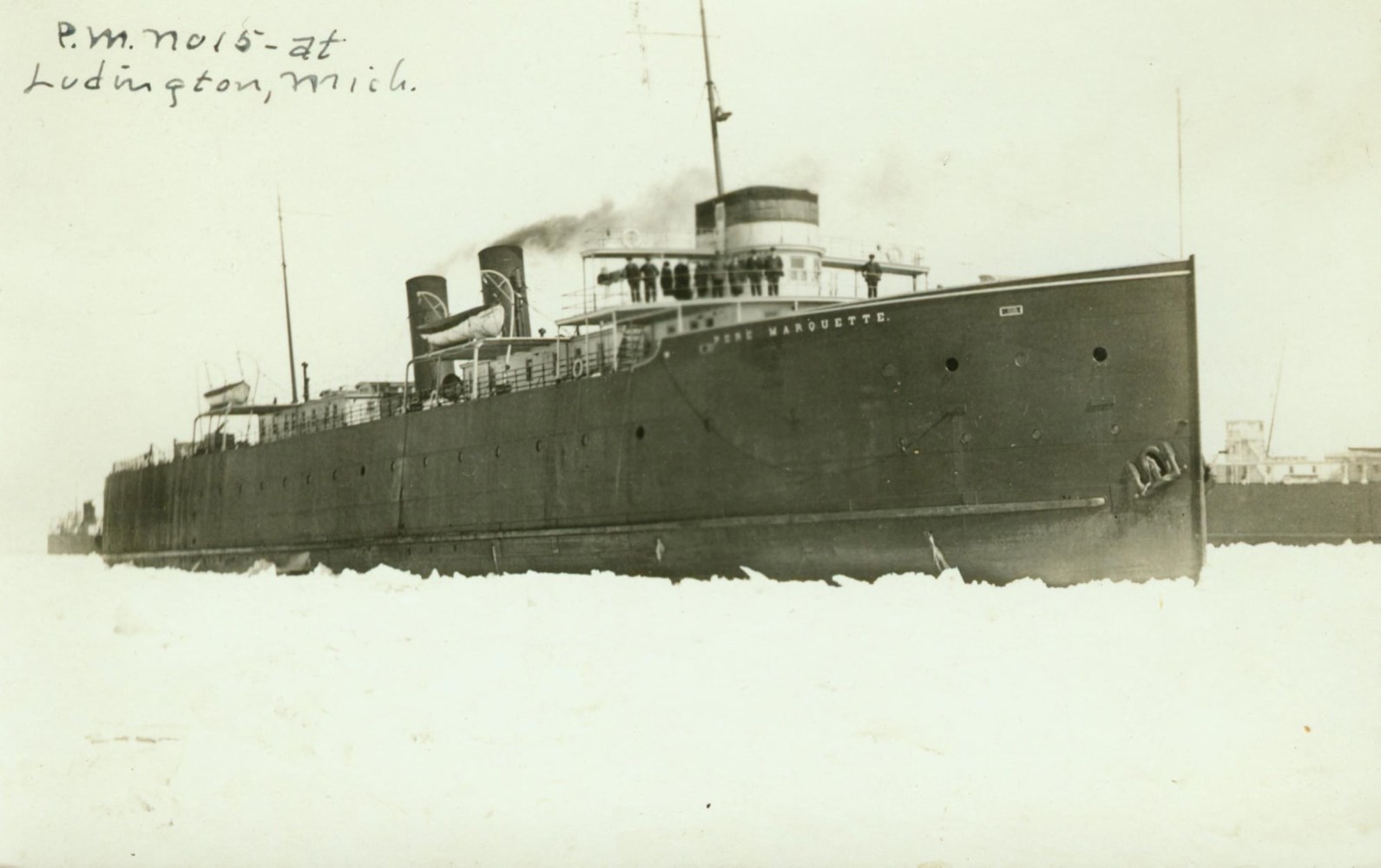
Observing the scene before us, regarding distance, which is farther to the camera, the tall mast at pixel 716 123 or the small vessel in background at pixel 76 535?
the small vessel in background at pixel 76 535

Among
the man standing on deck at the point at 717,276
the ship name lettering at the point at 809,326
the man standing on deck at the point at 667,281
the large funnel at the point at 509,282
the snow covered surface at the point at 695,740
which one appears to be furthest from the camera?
the large funnel at the point at 509,282

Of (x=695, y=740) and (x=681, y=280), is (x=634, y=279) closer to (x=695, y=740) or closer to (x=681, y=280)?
(x=681, y=280)

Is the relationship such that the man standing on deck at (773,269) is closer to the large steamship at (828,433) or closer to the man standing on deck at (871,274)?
the large steamship at (828,433)

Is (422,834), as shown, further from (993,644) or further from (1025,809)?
(993,644)

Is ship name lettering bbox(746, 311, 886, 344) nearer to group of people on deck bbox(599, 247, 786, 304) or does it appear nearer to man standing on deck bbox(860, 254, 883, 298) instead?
group of people on deck bbox(599, 247, 786, 304)

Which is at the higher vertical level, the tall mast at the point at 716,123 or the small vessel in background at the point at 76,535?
the tall mast at the point at 716,123

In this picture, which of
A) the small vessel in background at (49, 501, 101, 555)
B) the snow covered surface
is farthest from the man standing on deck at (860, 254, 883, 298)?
the small vessel in background at (49, 501, 101, 555)

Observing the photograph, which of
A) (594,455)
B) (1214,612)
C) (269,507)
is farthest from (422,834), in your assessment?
(269,507)

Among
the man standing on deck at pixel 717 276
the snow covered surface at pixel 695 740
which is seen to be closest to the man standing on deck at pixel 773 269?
the man standing on deck at pixel 717 276
